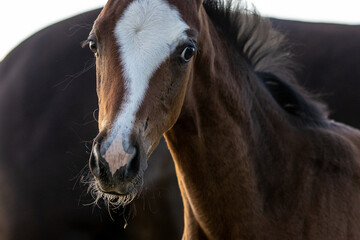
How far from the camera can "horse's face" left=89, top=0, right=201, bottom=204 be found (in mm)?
2863

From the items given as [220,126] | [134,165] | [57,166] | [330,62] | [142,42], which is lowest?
[57,166]

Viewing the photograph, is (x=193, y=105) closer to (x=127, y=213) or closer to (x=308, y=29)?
(x=127, y=213)

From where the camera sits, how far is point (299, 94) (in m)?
4.02

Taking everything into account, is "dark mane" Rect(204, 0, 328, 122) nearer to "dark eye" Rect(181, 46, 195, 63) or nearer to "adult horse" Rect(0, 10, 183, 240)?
"dark eye" Rect(181, 46, 195, 63)

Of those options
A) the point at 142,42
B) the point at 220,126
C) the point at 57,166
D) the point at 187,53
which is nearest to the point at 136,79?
the point at 142,42

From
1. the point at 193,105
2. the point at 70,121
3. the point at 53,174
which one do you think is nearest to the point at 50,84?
the point at 70,121

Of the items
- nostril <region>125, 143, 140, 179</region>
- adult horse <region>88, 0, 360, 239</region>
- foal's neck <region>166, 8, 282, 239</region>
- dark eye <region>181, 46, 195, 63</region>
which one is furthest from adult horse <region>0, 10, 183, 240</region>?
nostril <region>125, 143, 140, 179</region>

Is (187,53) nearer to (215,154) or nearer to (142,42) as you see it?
(142,42)

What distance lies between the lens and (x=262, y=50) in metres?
4.02

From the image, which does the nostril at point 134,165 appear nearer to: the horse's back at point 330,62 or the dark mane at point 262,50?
the dark mane at point 262,50

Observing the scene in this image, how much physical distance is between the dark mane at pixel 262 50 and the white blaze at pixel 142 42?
2.43 feet

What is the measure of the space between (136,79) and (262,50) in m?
1.25

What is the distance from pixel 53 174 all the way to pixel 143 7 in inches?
88.4

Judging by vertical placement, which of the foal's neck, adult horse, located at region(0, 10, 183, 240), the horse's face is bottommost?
adult horse, located at region(0, 10, 183, 240)
